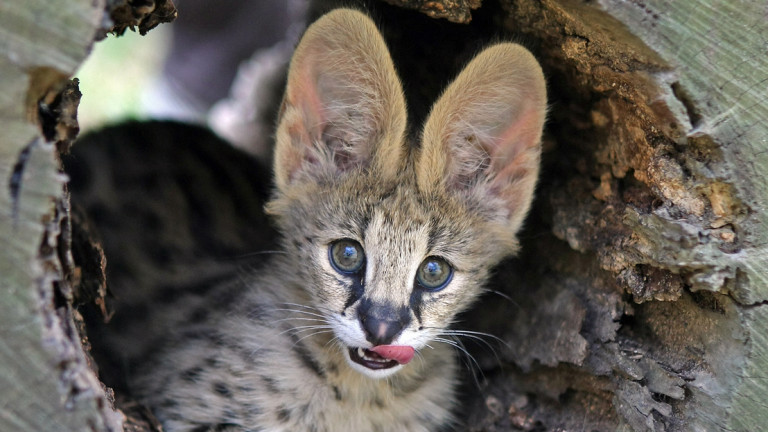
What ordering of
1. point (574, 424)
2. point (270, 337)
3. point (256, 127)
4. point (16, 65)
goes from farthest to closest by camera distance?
point (256, 127) → point (270, 337) → point (574, 424) → point (16, 65)

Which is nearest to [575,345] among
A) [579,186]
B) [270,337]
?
[579,186]

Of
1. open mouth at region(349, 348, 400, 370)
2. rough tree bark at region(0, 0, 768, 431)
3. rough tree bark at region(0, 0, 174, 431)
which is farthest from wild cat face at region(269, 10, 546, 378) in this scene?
rough tree bark at region(0, 0, 174, 431)

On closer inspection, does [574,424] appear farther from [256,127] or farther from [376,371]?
[256,127]

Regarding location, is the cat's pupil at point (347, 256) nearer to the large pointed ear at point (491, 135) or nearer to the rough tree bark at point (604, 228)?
the large pointed ear at point (491, 135)

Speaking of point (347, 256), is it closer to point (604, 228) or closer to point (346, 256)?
point (346, 256)

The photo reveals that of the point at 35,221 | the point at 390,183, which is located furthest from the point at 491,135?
the point at 35,221

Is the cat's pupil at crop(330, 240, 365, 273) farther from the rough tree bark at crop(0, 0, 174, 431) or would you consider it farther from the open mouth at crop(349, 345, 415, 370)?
the rough tree bark at crop(0, 0, 174, 431)
